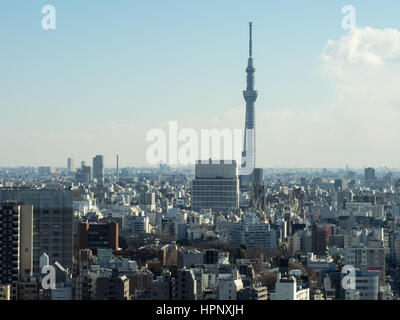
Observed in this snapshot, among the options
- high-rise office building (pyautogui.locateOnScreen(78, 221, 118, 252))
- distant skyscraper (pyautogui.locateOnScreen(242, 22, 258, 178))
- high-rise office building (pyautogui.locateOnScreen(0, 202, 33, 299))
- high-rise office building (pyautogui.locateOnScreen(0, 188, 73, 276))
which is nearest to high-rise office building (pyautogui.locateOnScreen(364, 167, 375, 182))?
distant skyscraper (pyautogui.locateOnScreen(242, 22, 258, 178))

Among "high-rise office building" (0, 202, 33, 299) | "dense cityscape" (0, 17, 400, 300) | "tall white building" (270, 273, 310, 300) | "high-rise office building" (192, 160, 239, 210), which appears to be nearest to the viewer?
"tall white building" (270, 273, 310, 300)

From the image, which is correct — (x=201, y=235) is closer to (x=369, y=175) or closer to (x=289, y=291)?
(x=289, y=291)

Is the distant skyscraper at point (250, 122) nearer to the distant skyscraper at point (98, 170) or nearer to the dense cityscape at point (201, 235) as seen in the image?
the dense cityscape at point (201, 235)

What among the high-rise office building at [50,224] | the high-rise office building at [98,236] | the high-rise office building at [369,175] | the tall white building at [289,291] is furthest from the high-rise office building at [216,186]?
the tall white building at [289,291]

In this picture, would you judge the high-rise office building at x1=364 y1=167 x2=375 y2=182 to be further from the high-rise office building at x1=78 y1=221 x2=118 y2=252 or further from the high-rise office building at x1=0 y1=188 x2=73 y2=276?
the high-rise office building at x1=0 y1=188 x2=73 y2=276
